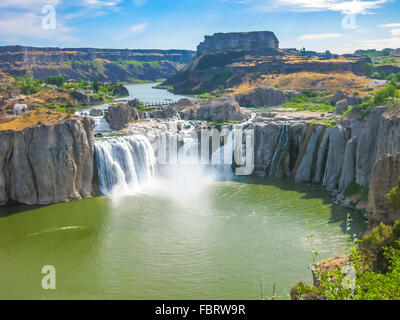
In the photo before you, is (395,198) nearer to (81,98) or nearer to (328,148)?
(328,148)

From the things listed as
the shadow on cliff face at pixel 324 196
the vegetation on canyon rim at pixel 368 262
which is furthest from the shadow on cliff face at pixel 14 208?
the vegetation on canyon rim at pixel 368 262

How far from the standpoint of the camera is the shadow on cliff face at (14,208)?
33.1 m

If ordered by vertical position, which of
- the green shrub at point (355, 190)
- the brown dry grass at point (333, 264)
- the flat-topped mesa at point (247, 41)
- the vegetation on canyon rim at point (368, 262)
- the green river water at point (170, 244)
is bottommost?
the green river water at point (170, 244)

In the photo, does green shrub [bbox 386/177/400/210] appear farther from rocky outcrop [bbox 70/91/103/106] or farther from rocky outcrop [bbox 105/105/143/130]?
rocky outcrop [bbox 70/91/103/106]

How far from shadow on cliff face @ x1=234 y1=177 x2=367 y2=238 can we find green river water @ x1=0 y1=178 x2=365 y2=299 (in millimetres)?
142

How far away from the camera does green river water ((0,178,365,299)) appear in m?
22.0

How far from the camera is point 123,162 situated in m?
40.2

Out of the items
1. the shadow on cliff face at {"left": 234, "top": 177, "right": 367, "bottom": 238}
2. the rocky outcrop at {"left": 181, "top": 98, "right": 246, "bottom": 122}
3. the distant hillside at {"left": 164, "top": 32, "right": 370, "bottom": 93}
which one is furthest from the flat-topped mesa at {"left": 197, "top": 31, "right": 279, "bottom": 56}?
the shadow on cliff face at {"left": 234, "top": 177, "right": 367, "bottom": 238}

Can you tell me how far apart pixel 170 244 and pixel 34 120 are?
60.4 feet

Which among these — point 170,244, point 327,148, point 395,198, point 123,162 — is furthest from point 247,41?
point 395,198

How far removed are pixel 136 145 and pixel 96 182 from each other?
6.29 metres

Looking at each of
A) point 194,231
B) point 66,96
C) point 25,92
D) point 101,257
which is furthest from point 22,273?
point 25,92

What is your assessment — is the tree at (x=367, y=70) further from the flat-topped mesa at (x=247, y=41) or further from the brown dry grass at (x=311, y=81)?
the flat-topped mesa at (x=247, y=41)

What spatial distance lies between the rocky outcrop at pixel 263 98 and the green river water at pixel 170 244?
44926mm
